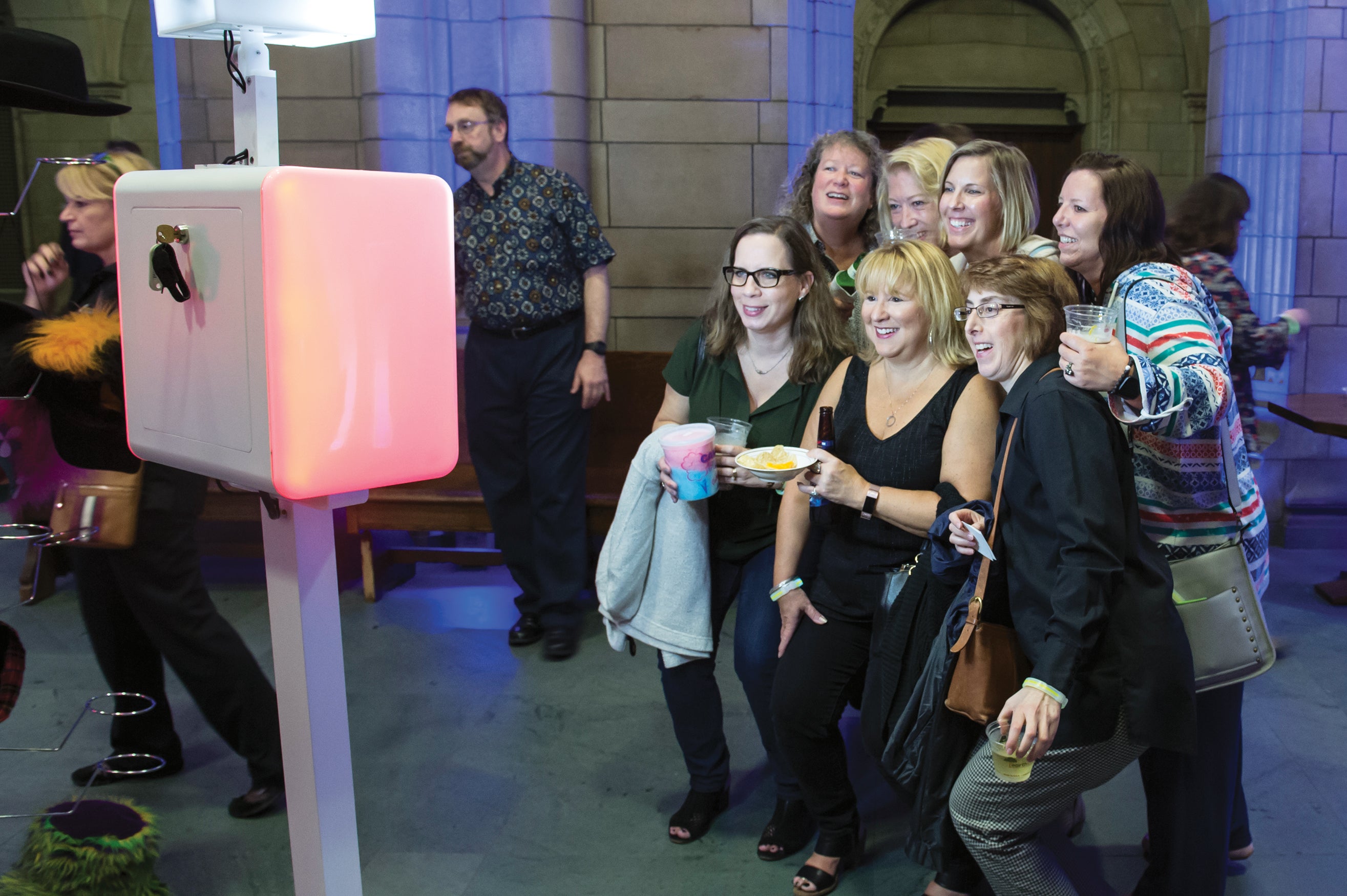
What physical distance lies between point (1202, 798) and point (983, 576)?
2.31ft

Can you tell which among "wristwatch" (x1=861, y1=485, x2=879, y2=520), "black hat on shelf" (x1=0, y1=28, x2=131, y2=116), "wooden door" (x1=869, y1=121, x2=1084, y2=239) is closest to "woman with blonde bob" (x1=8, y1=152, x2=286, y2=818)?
"black hat on shelf" (x1=0, y1=28, x2=131, y2=116)

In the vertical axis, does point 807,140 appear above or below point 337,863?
above

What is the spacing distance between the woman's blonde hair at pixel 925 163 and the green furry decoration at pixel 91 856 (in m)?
2.53

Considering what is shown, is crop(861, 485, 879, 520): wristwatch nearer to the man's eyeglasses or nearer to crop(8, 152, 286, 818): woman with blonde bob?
crop(8, 152, 286, 818): woman with blonde bob

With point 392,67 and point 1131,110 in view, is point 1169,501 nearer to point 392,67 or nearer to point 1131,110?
point 392,67

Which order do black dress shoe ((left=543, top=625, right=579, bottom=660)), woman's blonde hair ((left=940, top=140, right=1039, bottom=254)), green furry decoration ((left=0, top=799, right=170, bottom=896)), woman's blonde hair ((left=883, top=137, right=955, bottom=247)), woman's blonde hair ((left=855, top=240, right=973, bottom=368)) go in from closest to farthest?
green furry decoration ((left=0, top=799, right=170, bottom=896)), woman's blonde hair ((left=855, top=240, right=973, bottom=368)), woman's blonde hair ((left=940, top=140, right=1039, bottom=254)), woman's blonde hair ((left=883, top=137, right=955, bottom=247)), black dress shoe ((left=543, top=625, right=579, bottom=660))

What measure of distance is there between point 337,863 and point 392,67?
4.58m

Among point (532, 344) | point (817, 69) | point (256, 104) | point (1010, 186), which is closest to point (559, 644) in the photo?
point (532, 344)

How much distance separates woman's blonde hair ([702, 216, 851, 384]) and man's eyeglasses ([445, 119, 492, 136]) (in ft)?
5.60

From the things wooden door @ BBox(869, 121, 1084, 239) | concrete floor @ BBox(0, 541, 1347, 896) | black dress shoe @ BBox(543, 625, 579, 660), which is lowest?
concrete floor @ BBox(0, 541, 1347, 896)

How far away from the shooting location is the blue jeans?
284cm

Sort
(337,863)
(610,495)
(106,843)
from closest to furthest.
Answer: (337,863) → (106,843) → (610,495)

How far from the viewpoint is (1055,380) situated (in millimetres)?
2049

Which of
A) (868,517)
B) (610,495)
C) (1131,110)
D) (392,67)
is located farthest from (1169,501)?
(1131,110)
